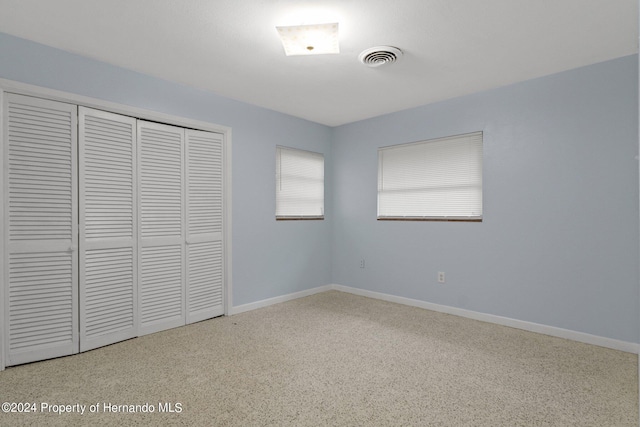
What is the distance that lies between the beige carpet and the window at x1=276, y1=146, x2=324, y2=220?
67.7 inches

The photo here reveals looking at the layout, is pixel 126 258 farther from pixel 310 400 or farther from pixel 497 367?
pixel 497 367

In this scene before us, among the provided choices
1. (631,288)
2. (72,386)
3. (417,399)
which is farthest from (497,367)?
(72,386)

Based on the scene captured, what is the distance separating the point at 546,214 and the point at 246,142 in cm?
326

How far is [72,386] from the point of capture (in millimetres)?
2205

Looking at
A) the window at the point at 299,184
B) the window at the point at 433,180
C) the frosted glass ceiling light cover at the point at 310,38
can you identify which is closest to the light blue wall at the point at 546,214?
the window at the point at 433,180

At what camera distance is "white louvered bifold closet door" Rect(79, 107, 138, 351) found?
2783 mm

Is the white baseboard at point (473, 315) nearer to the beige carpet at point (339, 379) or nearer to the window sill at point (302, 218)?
the beige carpet at point (339, 379)

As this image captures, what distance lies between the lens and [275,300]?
4250 mm

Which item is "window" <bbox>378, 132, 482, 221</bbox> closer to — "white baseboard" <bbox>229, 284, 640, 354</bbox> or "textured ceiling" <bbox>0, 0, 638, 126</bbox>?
"textured ceiling" <bbox>0, 0, 638, 126</bbox>

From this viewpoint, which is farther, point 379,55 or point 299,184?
point 299,184

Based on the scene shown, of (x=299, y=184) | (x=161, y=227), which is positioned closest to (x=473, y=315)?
(x=299, y=184)

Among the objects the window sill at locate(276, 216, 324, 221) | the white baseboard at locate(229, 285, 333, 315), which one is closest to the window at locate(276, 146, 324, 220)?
the window sill at locate(276, 216, 324, 221)

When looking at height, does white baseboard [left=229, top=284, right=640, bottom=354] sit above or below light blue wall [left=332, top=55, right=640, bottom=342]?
below

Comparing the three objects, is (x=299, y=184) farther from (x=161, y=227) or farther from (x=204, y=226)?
(x=161, y=227)
